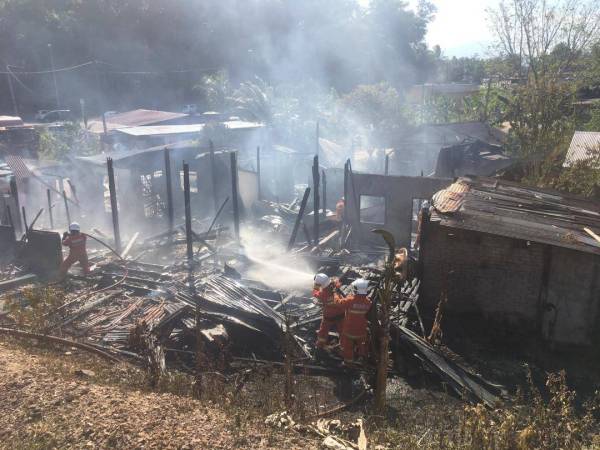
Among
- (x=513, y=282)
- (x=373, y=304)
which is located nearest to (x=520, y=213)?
(x=513, y=282)

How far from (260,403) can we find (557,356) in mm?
5476

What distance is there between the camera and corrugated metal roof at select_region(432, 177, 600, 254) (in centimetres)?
901

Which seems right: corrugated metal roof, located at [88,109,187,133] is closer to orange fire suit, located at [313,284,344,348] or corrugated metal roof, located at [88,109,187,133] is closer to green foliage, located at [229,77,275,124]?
green foliage, located at [229,77,275,124]

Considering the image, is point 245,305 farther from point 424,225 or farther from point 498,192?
point 498,192

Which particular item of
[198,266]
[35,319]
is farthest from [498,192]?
[35,319]

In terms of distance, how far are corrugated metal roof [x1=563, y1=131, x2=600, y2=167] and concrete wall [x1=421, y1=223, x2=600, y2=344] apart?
703cm

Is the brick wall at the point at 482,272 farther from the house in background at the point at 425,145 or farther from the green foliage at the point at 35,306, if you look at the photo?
the house in background at the point at 425,145

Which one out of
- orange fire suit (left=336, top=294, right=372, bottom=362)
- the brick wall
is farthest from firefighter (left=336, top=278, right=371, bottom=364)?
the brick wall

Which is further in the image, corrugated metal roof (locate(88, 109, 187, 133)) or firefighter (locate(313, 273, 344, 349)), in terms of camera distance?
corrugated metal roof (locate(88, 109, 187, 133))

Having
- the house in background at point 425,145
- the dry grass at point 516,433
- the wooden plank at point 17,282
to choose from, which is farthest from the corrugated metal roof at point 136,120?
the dry grass at point 516,433

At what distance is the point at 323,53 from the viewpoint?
55.0m

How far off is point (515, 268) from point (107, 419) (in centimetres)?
721

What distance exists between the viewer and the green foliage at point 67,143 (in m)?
27.7

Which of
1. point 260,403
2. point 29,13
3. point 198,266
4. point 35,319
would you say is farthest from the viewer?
point 29,13
